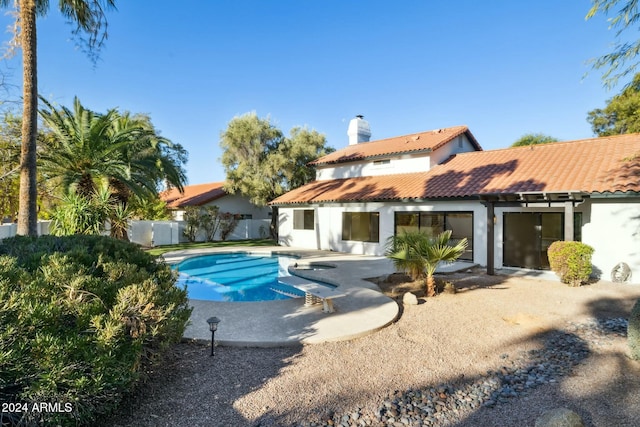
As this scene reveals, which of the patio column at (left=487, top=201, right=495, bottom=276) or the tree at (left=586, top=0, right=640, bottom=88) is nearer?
the tree at (left=586, top=0, right=640, bottom=88)

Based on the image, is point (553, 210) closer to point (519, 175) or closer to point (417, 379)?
Answer: point (519, 175)

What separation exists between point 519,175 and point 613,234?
4.28 meters

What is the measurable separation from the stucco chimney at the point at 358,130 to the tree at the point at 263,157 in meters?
3.14

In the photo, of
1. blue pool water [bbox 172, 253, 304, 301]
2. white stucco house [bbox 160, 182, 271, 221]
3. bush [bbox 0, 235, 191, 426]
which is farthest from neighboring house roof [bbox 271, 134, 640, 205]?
bush [bbox 0, 235, 191, 426]

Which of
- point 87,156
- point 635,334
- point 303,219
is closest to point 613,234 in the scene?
point 635,334

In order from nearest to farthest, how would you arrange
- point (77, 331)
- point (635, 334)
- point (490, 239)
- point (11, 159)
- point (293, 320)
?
point (77, 331) < point (635, 334) < point (293, 320) < point (490, 239) < point (11, 159)

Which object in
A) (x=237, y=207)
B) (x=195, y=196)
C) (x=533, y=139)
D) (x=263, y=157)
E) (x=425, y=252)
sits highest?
(x=533, y=139)

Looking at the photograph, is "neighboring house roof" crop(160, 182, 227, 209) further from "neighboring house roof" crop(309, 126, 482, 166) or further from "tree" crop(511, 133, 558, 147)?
"tree" crop(511, 133, 558, 147)

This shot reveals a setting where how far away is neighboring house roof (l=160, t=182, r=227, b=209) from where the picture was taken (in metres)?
30.9

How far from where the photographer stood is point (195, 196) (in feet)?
112

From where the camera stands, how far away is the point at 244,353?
5.95 meters

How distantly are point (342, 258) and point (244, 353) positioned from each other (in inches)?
485

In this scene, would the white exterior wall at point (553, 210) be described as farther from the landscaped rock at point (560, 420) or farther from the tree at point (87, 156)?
the tree at point (87, 156)

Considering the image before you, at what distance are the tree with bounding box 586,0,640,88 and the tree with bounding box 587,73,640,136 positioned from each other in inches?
1052
